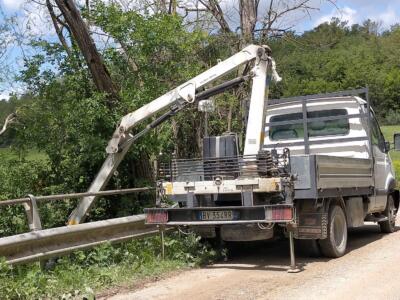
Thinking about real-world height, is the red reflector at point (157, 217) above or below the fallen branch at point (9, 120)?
below

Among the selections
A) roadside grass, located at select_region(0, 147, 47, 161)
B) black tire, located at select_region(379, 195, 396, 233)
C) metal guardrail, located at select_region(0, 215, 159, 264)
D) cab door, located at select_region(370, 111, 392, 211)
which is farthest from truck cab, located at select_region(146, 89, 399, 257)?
roadside grass, located at select_region(0, 147, 47, 161)

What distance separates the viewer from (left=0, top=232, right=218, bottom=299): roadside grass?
6777 mm

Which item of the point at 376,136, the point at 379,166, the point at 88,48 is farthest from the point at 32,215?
the point at 376,136

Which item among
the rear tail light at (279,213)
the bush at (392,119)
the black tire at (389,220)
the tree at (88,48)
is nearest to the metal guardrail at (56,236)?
the rear tail light at (279,213)

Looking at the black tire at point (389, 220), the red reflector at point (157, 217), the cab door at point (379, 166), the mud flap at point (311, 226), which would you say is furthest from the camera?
the black tire at point (389, 220)

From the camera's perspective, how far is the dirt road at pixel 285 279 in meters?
6.85

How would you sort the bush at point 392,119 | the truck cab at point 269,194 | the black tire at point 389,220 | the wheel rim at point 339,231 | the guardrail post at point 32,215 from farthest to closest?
the bush at point 392,119 → the black tire at point 389,220 → the wheel rim at point 339,231 → the truck cab at point 269,194 → the guardrail post at point 32,215

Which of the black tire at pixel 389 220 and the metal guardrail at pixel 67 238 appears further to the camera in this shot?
the black tire at pixel 389 220

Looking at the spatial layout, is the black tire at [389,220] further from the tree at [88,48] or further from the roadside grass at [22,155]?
the roadside grass at [22,155]

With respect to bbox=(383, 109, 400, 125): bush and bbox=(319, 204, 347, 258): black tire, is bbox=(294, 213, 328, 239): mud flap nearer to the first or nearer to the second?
bbox=(319, 204, 347, 258): black tire

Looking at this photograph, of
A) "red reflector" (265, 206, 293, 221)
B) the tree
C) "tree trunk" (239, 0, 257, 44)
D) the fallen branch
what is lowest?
"red reflector" (265, 206, 293, 221)

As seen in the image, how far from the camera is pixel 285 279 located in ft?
25.5

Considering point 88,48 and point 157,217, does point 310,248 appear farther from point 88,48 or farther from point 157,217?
point 88,48

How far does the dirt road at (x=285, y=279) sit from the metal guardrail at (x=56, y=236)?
49.5 inches
